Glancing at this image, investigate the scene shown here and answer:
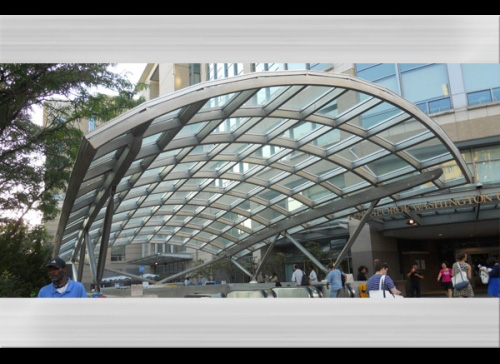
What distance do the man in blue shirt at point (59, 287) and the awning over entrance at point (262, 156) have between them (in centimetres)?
573

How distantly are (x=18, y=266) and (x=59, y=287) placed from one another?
15302 mm

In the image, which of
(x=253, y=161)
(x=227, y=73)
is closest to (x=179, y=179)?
(x=253, y=161)

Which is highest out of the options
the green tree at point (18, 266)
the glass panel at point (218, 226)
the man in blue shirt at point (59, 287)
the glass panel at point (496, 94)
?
the glass panel at point (496, 94)

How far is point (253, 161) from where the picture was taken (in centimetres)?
2092

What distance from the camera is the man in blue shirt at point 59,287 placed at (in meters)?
5.18

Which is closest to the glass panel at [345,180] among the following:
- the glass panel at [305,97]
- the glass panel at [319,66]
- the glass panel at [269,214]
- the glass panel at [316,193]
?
the glass panel at [316,193]

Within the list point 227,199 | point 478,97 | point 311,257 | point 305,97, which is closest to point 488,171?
point 478,97

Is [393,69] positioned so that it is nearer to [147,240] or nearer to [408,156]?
[408,156]

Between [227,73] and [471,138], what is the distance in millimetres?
27246

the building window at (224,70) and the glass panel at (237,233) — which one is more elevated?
the building window at (224,70)

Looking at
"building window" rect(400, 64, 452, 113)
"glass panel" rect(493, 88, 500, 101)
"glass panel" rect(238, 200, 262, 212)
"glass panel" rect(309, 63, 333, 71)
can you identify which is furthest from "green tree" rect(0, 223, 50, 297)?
"glass panel" rect(493, 88, 500, 101)

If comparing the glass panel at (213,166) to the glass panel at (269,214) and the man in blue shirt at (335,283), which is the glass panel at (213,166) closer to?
the glass panel at (269,214)

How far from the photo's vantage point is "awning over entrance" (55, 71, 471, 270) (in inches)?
502
